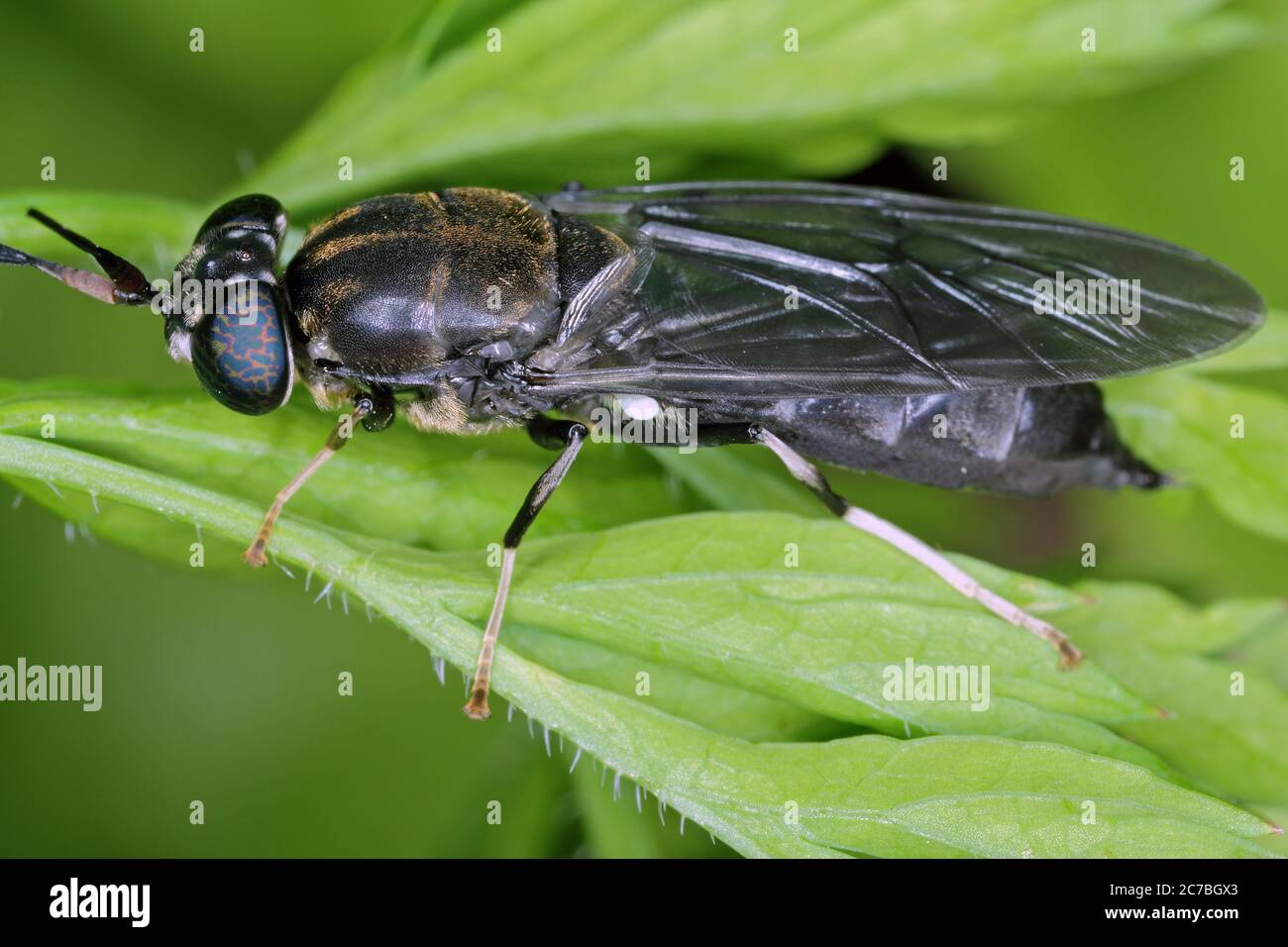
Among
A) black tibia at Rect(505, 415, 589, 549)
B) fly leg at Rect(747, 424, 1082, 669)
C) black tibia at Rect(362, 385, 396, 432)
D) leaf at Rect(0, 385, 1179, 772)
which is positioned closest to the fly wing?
black tibia at Rect(505, 415, 589, 549)

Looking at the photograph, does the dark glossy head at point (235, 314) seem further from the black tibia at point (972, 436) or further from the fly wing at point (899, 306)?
the black tibia at point (972, 436)

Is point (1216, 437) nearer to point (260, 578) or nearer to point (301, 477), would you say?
point (301, 477)

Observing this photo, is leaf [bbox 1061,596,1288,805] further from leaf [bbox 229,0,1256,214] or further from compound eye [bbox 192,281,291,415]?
compound eye [bbox 192,281,291,415]

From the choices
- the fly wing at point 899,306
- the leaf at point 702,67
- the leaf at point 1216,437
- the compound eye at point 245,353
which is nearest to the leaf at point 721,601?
the compound eye at point 245,353

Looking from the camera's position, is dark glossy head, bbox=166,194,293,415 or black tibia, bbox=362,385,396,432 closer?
dark glossy head, bbox=166,194,293,415

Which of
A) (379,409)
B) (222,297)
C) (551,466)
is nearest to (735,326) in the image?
(551,466)
